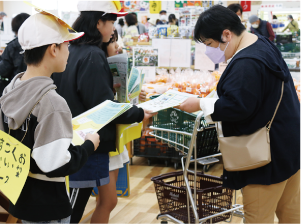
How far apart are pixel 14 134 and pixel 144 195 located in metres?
2.27

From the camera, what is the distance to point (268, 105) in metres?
1.58

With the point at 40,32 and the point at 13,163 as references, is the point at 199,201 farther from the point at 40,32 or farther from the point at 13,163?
the point at 40,32

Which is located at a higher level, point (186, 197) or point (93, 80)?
point (93, 80)

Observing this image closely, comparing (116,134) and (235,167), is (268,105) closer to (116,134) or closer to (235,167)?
(235,167)

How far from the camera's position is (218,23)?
5.35ft

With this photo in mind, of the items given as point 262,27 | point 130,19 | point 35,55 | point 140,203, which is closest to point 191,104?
point 35,55

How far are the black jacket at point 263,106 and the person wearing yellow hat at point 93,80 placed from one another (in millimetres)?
541

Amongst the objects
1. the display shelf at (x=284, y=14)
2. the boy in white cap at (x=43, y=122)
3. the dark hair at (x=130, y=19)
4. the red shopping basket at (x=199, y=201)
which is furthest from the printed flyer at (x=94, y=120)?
the dark hair at (x=130, y=19)

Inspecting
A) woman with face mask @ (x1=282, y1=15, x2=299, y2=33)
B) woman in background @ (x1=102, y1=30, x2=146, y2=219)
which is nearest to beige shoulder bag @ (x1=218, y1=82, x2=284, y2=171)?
woman in background @ (x1=102, y1=30, x2=146, y2=219)

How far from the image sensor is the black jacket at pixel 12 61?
3.86 meters

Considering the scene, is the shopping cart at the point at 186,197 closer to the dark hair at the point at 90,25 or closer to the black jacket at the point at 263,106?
the black jacket at the point at 263,106

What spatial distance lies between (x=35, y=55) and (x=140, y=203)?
2.22 meters

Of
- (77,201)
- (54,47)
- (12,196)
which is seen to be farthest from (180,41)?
(12,196)

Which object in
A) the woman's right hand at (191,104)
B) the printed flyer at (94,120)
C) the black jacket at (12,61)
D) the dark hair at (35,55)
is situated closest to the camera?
the dark hair at (35,55)
